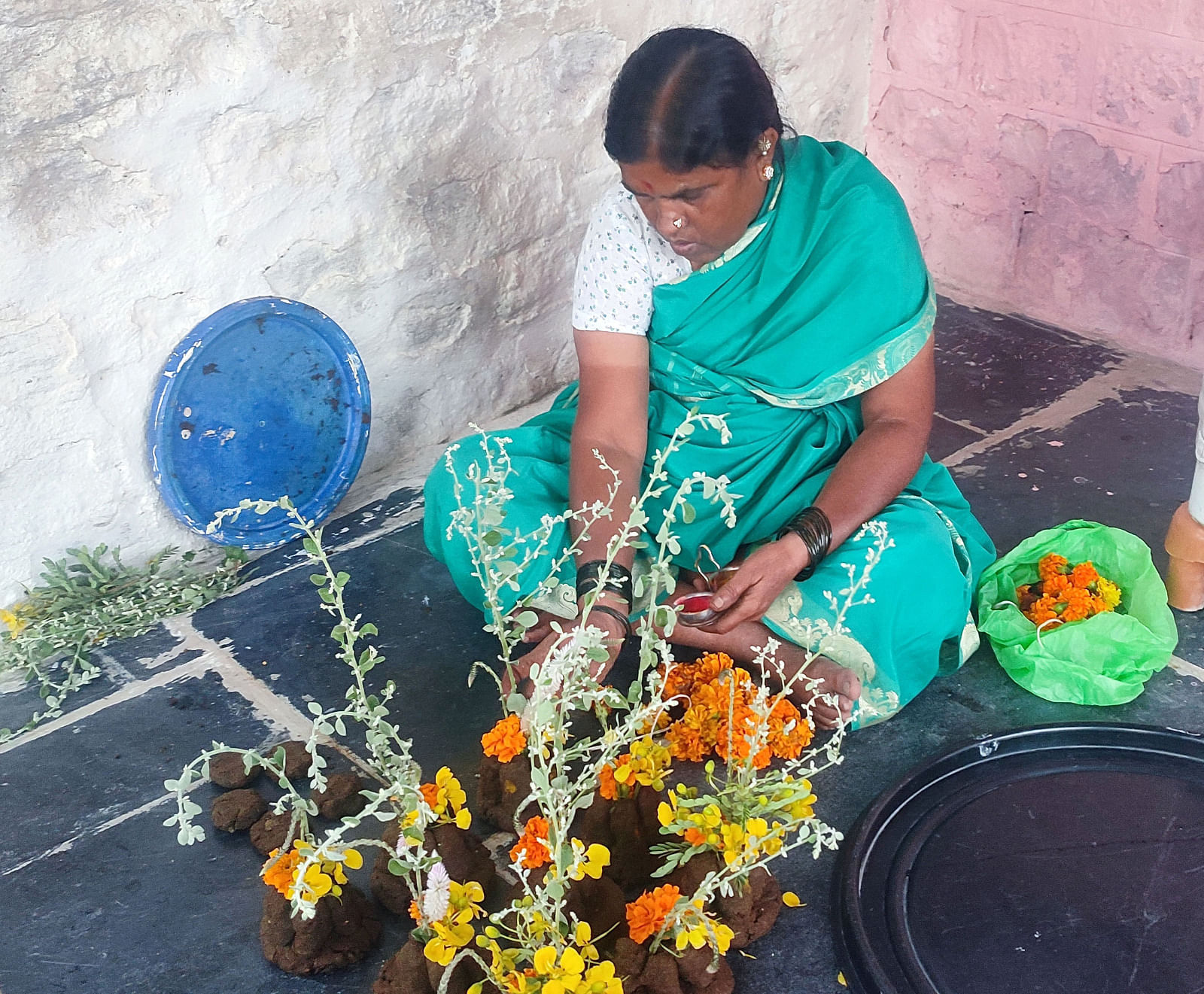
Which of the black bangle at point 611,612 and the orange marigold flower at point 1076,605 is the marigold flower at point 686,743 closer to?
the black bangle at point 611,612

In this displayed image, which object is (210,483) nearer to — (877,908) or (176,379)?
(176,379)

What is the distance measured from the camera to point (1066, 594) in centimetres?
237

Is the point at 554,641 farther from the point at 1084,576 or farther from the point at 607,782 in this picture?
the point at 1084,576

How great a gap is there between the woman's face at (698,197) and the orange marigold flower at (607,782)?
0.91 meters

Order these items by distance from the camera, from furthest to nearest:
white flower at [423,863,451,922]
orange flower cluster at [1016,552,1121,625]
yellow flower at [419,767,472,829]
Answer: orange flower cluster at [1016,552,1121,625] < yellow flower at [419,767,472,829] < white flower at [423,863,451,922]

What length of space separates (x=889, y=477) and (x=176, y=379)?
145cm

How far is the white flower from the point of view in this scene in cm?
145

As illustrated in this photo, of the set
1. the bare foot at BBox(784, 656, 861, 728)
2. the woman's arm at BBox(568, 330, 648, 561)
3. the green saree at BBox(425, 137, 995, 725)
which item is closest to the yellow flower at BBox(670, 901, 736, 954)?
the bare foot at BBox(784, 656, 861, 728)

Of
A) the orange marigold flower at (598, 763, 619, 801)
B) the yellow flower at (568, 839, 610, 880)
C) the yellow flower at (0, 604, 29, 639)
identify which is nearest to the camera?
the yellow flower at (568, 839, 610, 880)

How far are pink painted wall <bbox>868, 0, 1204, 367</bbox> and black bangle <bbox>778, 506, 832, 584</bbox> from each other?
1697 millimetres

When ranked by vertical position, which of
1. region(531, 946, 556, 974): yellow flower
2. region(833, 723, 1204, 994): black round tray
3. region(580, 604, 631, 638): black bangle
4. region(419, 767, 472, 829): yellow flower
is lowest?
region(833, 723, 1204, 994): black round tray

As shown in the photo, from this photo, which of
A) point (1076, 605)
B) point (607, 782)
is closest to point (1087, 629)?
point (1076, 605)

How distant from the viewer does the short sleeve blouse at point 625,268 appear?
2434mm

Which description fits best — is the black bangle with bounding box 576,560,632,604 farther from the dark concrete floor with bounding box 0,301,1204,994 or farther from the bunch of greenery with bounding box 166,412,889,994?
the dark concrete floor with bounding box 0,301,1204,994
